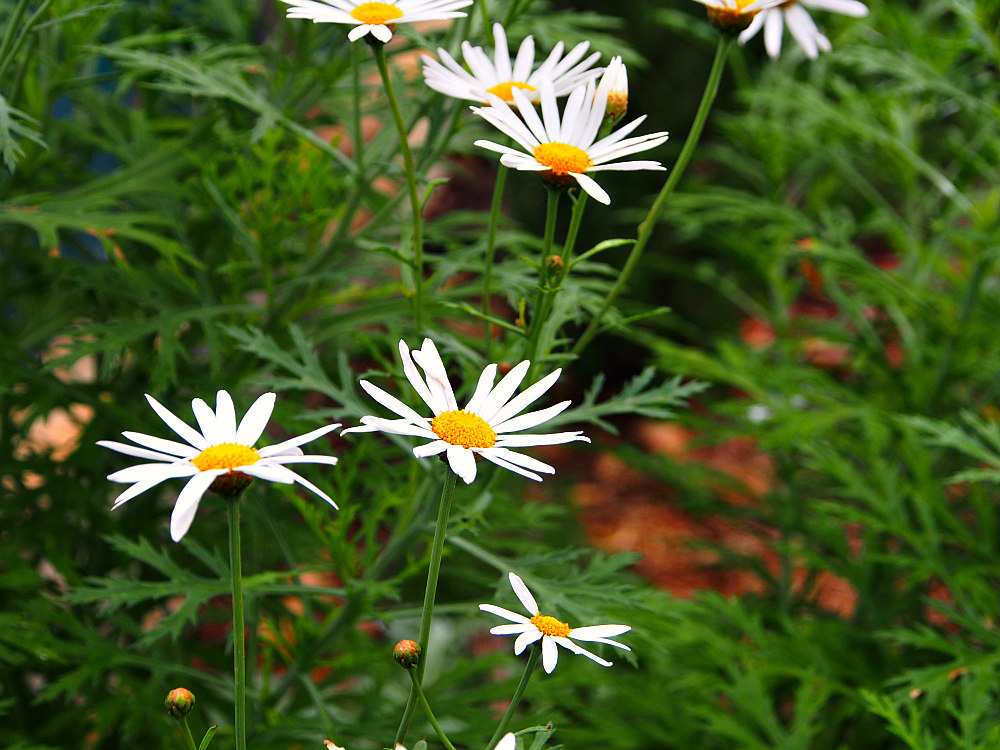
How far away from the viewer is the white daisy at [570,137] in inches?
27.9

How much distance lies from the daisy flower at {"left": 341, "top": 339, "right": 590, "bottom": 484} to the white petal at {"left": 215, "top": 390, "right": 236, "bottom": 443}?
0.09 metres

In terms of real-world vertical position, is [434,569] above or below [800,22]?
below

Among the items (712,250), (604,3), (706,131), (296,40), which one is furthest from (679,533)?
(296,40)

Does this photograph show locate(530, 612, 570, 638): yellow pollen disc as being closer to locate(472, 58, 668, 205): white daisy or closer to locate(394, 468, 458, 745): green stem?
locate(394, 468, 458, 745): green stem

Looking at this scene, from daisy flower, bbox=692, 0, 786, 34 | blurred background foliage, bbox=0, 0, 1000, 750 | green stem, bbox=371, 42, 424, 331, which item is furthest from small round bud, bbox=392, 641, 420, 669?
daisy flower, bbox=692, 0, 786, 34

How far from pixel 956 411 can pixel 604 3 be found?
2.08 metres

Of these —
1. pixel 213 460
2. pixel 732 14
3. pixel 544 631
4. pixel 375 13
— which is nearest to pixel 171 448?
pixel 213 460

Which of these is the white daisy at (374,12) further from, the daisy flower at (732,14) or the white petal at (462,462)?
the white petal at (462,462)

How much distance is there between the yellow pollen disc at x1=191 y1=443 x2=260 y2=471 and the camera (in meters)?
0.58

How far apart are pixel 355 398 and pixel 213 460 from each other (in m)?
0.37

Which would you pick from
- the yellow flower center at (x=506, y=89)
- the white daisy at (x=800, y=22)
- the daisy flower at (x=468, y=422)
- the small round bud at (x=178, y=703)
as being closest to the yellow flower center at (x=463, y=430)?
the daisy flower at (x=468, y=422)

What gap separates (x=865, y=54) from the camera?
1648 mm

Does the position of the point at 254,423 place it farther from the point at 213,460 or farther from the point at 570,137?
the point at 570,137

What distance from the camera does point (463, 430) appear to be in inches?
24.4
